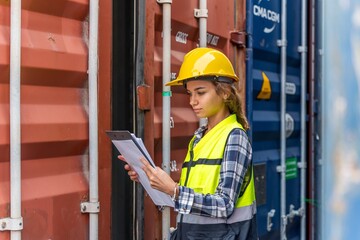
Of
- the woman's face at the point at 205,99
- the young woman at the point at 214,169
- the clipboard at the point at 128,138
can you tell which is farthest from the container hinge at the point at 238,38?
the clipboard at the point at 128,138

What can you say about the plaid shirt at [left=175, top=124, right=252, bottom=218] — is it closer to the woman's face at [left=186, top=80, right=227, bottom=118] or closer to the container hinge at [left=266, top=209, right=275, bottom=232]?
the woman's face at [left=186, top=80, right=227, bottom=118]

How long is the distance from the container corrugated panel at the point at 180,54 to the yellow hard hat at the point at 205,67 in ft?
1.76

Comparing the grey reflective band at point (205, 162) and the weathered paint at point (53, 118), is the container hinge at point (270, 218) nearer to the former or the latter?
the weathered paint at point (53, 118)

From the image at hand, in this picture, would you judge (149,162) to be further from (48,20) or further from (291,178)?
(291,178)

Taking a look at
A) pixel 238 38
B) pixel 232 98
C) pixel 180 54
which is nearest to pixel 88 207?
pixel 232 98

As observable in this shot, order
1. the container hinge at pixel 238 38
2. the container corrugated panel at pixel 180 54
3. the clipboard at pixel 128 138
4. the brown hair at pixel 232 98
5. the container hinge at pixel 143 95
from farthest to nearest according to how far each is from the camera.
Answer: the container hinge at pixel 238 38 → the container corrugated panel at pixel 180 54 → the container hinge at pixel 143 95 → the brown hair at pixel 232 98 → the clipboard at pixel 128 138

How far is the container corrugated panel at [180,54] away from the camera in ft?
10.0

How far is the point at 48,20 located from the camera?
249 centimetres

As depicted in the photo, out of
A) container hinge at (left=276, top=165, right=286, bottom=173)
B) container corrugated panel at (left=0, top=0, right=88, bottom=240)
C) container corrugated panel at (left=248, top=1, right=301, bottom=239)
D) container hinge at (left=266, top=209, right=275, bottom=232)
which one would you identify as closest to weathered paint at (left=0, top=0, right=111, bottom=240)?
container corrugated panel at (left=0, top=0, right=88, bottom=240)

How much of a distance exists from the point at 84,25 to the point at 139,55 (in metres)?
0.35

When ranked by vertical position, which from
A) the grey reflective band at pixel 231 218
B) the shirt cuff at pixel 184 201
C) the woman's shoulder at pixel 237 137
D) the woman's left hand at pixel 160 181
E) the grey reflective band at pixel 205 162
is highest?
the woman's shoulder at pixel 237 137

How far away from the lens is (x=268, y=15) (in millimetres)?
4512

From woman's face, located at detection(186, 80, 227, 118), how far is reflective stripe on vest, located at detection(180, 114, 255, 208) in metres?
0.07

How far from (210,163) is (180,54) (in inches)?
46.9
